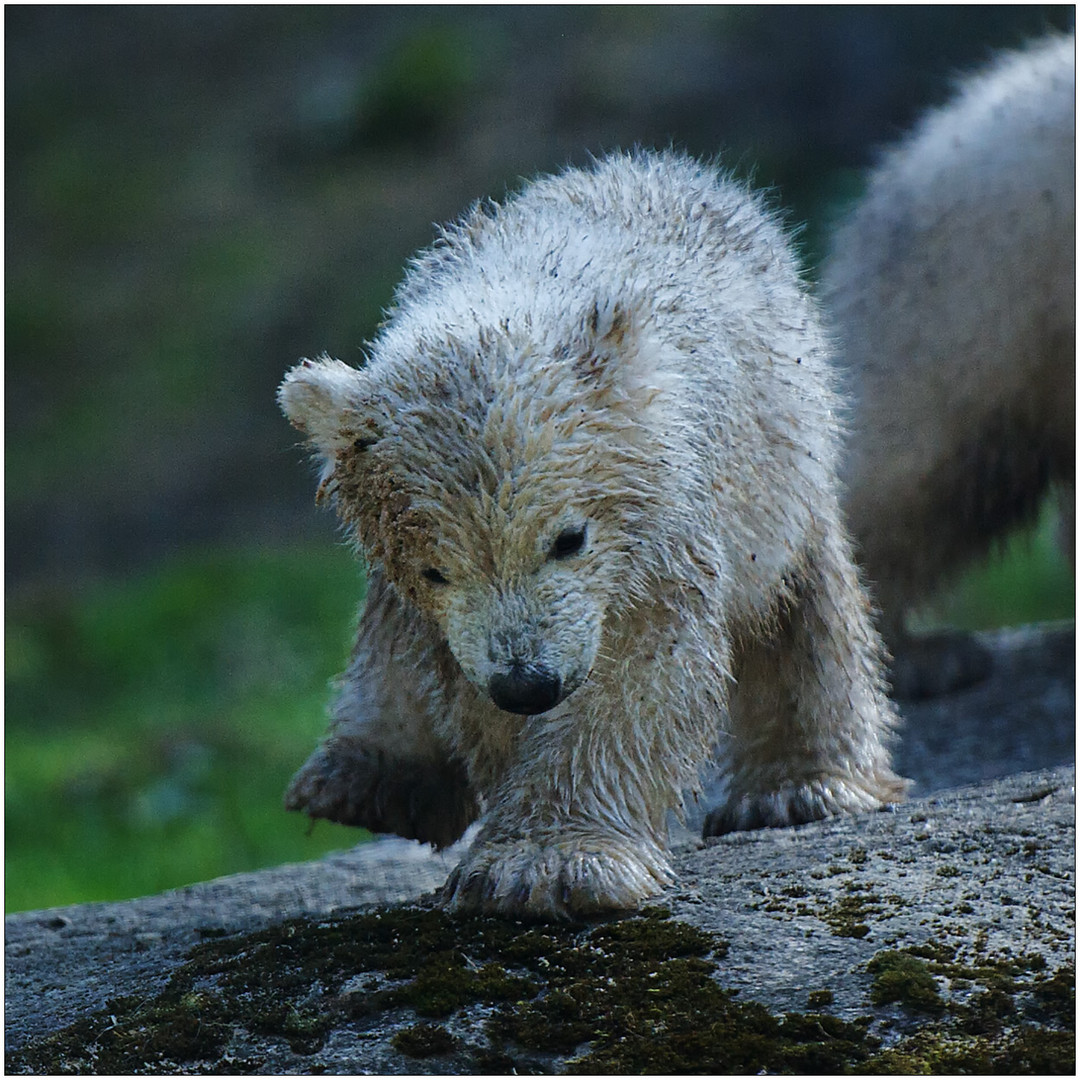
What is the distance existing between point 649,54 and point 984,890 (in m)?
14.2

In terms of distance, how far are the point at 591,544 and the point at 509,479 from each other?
256mm

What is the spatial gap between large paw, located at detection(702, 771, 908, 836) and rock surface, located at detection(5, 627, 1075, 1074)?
0.47ft

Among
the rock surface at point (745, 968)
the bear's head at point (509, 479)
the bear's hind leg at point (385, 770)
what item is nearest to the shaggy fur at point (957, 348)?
the rock surface at point (745, 968)

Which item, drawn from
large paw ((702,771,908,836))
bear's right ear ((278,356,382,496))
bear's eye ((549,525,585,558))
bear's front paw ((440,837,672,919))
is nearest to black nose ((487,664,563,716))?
bear's eye ((549,525,585,558))

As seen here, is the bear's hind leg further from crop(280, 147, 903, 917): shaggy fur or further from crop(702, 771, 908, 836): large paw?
crop(702, 771, 908, 836): large paw

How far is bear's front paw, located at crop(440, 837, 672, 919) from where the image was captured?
3.43m

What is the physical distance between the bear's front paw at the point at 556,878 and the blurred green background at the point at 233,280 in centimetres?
360

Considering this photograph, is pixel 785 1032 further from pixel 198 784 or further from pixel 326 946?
pixel 198 784

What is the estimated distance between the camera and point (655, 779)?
3.72 m

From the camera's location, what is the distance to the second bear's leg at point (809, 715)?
427cm

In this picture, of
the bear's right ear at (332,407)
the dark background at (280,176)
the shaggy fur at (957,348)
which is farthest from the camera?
the dark background at (280,176)

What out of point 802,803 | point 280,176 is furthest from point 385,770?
point 280,176

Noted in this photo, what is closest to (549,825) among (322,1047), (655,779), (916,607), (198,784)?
(655,779)

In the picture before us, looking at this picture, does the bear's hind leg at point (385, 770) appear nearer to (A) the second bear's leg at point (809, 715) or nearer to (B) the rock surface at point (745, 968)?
(B) the rock surface at point (745, 968)
